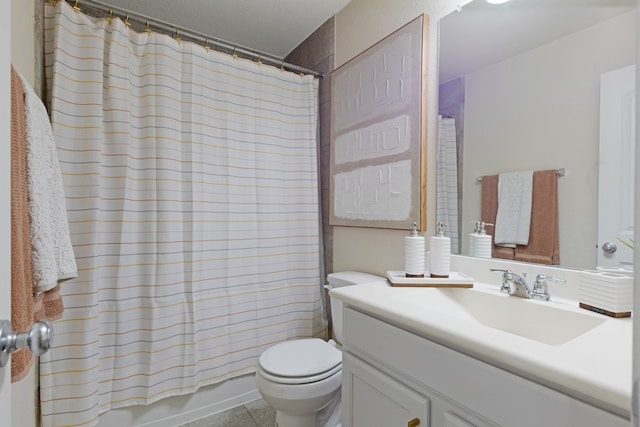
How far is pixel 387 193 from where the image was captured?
168 cm

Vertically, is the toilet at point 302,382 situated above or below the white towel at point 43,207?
below

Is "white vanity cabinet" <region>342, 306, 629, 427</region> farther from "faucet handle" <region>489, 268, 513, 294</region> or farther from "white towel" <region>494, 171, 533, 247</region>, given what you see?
"white towel" <region>494, 171, 533, 247</region>

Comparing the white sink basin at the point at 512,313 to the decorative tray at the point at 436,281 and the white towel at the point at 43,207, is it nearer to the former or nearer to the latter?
the decorative tray at the point at 436,281

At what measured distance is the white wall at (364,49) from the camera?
58.6 inches

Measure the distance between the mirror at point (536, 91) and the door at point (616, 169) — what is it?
0.06ft

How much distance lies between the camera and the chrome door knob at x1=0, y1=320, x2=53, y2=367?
0.47m

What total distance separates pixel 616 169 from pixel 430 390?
0.87 metres

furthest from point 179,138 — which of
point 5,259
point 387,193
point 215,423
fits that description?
point 215,423

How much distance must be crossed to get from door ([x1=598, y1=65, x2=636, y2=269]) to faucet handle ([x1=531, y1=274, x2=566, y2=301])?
0.15m

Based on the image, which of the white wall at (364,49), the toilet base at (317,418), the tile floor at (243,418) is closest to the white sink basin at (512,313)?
the white wall at (364,49)

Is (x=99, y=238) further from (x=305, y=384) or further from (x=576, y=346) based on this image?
(x=576, y=346)

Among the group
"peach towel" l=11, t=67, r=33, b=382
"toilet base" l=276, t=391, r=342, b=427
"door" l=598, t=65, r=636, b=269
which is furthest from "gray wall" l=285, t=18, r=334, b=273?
"peach towel" l=11, t=67, r=33, b=382

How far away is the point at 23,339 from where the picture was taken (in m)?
0.50

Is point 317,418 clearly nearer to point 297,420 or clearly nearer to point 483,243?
point 297,420
